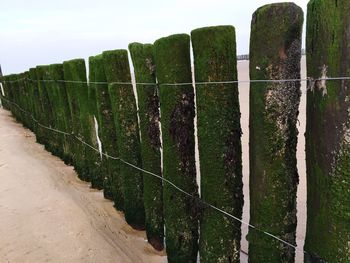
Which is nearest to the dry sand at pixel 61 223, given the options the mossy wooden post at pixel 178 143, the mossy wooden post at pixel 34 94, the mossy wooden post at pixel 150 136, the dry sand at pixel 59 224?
the dry sand at pixel 59 224

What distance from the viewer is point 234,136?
3.04 m

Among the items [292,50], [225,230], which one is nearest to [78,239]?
[225,230]

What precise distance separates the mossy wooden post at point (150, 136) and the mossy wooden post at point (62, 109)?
3.39 m

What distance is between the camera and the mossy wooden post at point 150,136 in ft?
13.1

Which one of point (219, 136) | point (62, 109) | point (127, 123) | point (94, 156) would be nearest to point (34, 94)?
point (62, 109)

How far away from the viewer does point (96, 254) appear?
381 cm

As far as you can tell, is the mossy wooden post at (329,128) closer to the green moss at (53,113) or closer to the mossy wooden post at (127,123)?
the mossy wooden post at (127,123)

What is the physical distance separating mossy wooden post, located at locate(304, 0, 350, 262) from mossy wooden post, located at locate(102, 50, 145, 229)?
8.13 feet

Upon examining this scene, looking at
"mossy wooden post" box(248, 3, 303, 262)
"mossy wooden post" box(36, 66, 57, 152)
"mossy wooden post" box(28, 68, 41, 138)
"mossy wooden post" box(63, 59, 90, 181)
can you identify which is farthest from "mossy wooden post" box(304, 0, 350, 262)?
"mossy wooden post" box(28, 68, 41, 138)

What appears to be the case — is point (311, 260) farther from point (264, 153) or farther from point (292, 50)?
point (292, 50)

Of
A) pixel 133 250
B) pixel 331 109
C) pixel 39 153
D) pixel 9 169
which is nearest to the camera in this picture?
pixel 331 109

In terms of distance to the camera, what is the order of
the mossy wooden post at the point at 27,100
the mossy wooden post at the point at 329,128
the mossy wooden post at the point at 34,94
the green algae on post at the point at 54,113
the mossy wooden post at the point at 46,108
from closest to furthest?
the mossy wooden post at the point at 329,128 → the green algae on post at the point at 54,113 → the mossy wooden post at the point at 46,108 → the mossy wooden post at the point at 34,94 → the mossy wooden post at the point at 27,100

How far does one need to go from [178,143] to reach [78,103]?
→ 3317mm

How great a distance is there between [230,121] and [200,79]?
1.34ft
